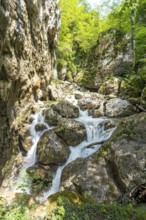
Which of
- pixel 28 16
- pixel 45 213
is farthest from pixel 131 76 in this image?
pixel 45 213

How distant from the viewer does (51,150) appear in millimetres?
9086

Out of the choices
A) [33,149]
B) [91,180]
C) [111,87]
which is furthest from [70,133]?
[111,87]

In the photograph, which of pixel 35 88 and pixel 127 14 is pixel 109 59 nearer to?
pixel 127 14

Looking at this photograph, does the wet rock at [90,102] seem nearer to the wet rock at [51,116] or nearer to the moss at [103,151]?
the wet rock at [51,116]

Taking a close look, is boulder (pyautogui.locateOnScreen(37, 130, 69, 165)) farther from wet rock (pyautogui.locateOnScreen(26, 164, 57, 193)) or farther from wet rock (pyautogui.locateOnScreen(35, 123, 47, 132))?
wet rock (pyautogui.locateOnScreen(35, 123, 47, 132))

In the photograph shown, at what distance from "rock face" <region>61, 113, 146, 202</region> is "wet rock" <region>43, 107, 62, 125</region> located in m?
3.00

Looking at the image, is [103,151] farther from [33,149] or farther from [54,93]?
[54,93]

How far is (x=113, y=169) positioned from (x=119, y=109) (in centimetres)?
530

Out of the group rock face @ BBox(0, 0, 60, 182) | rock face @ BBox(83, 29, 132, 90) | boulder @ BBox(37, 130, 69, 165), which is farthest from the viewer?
rock face @ BBox(83, 29, 132, 90)

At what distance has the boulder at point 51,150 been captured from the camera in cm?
899

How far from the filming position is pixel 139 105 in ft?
38.2

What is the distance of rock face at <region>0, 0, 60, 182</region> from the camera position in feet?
24.5

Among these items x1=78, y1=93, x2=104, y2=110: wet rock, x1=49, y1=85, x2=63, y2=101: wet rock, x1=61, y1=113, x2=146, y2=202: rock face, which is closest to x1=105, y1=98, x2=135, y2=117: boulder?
x1=78, y1=93, x2=104, y2=110: wet rock

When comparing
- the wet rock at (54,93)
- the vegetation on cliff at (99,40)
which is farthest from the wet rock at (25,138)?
the vegetation on cliff at (99,40)
